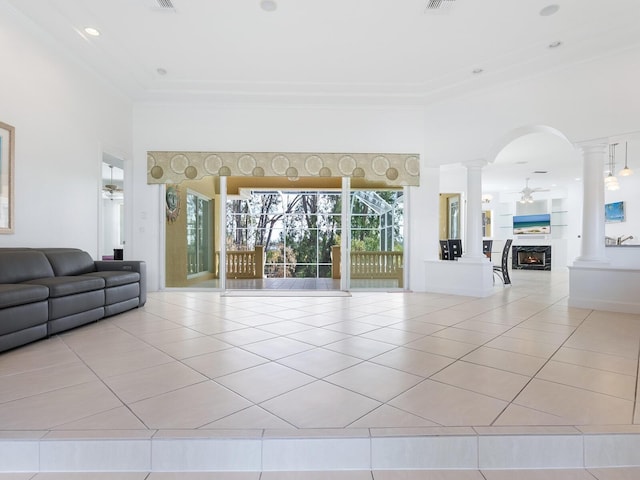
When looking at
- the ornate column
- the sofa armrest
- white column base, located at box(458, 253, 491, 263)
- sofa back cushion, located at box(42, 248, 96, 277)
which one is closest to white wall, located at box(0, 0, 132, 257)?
sofa back cushion, located at box(42, 248, 96, 277)

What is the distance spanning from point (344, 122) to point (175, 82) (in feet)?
9.32

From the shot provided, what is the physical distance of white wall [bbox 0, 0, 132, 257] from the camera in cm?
374

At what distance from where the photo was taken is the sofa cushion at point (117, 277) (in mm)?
3844

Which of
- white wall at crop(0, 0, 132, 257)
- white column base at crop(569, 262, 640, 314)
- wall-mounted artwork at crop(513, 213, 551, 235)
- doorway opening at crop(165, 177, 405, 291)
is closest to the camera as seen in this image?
white wall at crop(0, 0, 132, 257)

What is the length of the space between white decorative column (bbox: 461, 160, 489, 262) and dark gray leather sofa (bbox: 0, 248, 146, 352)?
5.04 m

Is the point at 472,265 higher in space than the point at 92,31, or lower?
lower

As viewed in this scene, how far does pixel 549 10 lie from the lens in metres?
3.64

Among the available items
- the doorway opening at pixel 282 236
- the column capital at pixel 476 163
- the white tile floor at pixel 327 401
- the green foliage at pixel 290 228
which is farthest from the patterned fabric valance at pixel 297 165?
the white tile floor at pixel 327 401

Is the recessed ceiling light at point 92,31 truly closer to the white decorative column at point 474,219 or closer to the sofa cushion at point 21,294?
the sofa cushion at point 21,294

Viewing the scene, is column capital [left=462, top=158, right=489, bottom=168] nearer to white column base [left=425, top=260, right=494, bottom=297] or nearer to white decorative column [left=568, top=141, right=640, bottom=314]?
white decorative column [left=568, top=141, right=640, bottom=314]

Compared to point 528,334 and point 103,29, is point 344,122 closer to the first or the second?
point 103,29

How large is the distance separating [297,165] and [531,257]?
31.4ft

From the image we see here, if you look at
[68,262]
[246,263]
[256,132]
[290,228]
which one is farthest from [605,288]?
[246,263]

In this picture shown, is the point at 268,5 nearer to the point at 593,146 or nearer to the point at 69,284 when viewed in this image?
the point at 69,284
